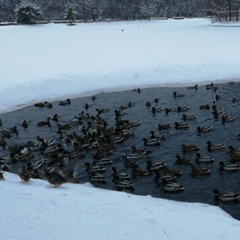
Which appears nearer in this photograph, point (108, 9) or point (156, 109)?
point (156, 109)

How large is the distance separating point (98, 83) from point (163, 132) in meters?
11.8

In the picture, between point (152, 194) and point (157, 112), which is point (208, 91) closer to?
point (157, 112)

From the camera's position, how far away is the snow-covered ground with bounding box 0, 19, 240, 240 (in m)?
8.31

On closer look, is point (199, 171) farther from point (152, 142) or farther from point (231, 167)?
point (152, 142)

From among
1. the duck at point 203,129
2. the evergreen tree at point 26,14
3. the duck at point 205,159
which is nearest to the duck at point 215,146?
the duck at point 205,159

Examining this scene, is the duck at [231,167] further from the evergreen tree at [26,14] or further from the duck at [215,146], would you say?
the evergreen tree at [26,14]

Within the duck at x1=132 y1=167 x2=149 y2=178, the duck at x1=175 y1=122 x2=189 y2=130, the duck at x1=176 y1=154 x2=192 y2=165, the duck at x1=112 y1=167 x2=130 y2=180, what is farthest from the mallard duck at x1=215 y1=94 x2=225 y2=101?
the duck at x1=112 y1=167 x2=130 y2=180

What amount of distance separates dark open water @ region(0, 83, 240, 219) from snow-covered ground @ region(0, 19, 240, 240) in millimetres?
1423

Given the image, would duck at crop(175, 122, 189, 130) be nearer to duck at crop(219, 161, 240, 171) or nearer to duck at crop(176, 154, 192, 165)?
duck at crop(176, 154, 192, 165)

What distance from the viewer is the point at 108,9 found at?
9750 cm

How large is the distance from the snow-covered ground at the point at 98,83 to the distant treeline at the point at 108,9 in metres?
28.1

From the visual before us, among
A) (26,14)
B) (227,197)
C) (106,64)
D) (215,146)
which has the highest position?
(26,14)

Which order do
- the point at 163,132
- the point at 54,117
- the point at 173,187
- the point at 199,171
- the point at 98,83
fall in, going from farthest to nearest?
1. the point at 98,83
2. the point at 54,117
3. the point at 163,132
4. the point at 199,171
5. the point at 173,187

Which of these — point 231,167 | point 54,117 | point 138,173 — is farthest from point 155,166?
point 54,117
